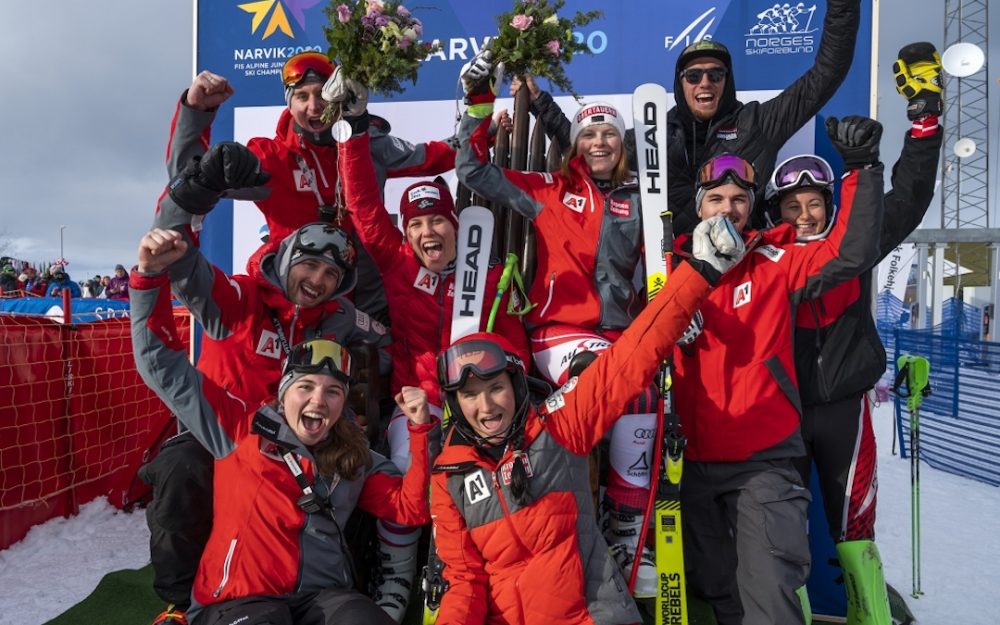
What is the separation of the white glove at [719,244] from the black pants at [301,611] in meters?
1.74

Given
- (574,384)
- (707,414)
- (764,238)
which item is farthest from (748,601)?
(764,238)

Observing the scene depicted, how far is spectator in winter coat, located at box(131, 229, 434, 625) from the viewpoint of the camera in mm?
2238

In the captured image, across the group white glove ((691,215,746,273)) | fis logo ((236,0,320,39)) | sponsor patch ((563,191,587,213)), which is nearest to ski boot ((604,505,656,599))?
white glove ((691,215,746,273))

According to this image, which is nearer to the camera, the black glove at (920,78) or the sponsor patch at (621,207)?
the black glove at (920,78)

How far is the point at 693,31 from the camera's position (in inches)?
162

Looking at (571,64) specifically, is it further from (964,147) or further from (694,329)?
(964,147)

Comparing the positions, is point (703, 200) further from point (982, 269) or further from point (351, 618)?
point (982, 269)

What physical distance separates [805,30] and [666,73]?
3.03ft

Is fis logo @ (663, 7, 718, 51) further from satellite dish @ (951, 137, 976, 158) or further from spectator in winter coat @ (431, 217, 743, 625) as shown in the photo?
satellite dish @ (951, 137, 976, 158)

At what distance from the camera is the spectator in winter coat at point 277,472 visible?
2238 millimetres

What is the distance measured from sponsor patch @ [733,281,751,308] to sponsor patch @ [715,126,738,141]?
1.19m

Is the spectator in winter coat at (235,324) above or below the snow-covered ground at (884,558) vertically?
above

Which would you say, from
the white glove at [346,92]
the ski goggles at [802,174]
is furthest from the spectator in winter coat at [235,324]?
the ski goggles at [802,174]

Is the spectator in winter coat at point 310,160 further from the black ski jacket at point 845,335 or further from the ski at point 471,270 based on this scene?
the black ski jacket at point 845,335
